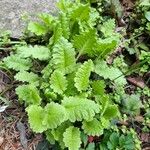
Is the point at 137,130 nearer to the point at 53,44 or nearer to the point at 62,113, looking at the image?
the point at 62,113

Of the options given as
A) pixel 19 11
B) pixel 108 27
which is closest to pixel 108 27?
pixel 108 27

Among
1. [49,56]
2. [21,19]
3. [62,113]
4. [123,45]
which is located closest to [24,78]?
[49,56]

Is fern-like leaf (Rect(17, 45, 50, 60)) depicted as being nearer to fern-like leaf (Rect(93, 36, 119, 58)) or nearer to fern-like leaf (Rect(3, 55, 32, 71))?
fern-like leaf (Rect(3, 55, 32, 71))

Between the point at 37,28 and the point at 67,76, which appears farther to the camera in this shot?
the point at 37,28

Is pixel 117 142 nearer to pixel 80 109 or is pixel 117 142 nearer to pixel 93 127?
pixel 93 127

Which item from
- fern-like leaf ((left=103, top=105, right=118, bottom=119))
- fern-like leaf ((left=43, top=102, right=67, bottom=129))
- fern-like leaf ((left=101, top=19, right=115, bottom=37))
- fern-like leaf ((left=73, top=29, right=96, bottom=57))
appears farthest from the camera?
fern-like leaf ((left=101, top=19, right=115, bottom=37))

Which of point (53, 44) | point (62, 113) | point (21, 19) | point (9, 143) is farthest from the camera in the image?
point (21, 19)

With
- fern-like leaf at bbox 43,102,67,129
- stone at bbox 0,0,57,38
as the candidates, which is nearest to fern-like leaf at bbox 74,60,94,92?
fern-like leaf at bbox 43,102,67,129

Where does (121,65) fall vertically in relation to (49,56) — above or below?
below
